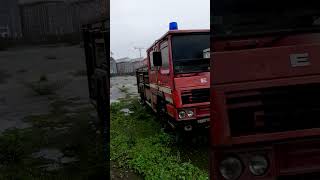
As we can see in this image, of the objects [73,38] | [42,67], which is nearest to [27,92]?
[42,67]

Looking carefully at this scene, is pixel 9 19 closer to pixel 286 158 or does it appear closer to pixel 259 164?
pixel 259 164

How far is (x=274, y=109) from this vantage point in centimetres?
329

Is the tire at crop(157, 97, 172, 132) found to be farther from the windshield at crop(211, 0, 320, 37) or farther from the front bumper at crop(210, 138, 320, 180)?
the windshield at crop(211, 0, 320, 37)

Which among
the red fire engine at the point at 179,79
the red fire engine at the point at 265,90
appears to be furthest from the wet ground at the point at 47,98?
the red fire engine at the point at 265,90

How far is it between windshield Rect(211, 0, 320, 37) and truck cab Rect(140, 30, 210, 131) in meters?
0.22

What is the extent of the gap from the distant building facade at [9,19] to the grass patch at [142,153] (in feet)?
2.01

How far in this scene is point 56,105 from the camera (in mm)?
3178

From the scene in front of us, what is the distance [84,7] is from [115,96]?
1.54 feet

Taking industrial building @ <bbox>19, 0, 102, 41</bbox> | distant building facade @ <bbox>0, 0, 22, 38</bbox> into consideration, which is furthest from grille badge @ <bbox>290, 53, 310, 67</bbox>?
distant building facade @ <bbox>0, 0, 22, 38</bbox>

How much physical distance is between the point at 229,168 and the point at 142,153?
47cm

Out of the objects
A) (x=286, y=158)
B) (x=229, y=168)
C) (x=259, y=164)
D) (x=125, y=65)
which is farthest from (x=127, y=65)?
(x=286, y=158)

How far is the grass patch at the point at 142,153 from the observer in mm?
3170

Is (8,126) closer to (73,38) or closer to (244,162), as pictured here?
(73,38)

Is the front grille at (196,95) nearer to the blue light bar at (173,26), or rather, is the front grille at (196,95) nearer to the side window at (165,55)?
the side window at (165,55)
